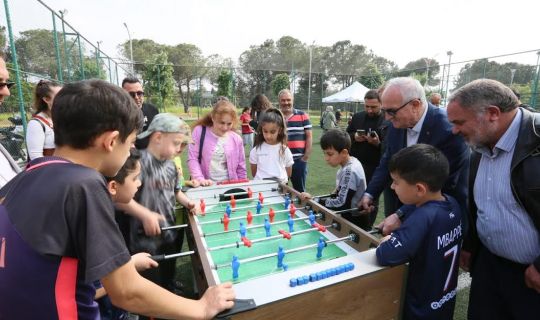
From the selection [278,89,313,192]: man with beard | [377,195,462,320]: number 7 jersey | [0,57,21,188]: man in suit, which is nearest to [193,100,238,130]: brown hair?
[278,89,313,192]: man with beard

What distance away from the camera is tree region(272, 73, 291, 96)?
2353 centimetres

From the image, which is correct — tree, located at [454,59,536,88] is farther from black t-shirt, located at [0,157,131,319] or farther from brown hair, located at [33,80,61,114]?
black t-shirt, located at [0,157,131,319]

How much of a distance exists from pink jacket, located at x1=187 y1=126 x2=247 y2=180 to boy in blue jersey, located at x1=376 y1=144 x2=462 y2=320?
2094mm

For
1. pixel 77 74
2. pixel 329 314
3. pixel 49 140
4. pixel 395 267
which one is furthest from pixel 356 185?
pixel 77 74

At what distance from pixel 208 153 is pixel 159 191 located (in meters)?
1.16

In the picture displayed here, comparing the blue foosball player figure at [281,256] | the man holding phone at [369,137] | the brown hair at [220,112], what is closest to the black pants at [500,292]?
the blue foosball player figure at [281,256]

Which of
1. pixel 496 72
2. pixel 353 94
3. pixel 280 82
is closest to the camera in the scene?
pixel 496 72

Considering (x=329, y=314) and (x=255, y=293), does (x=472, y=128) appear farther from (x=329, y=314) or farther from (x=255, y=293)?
(x=255, y=293)

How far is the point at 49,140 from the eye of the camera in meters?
3.20

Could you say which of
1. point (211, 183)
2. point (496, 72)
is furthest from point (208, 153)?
point (496, 72)

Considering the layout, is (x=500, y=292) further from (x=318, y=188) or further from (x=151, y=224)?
(x=318, y=188)

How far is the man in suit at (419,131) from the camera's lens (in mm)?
2152

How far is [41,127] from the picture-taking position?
3.18 metres

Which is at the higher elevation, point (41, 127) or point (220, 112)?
point (220, 112)
